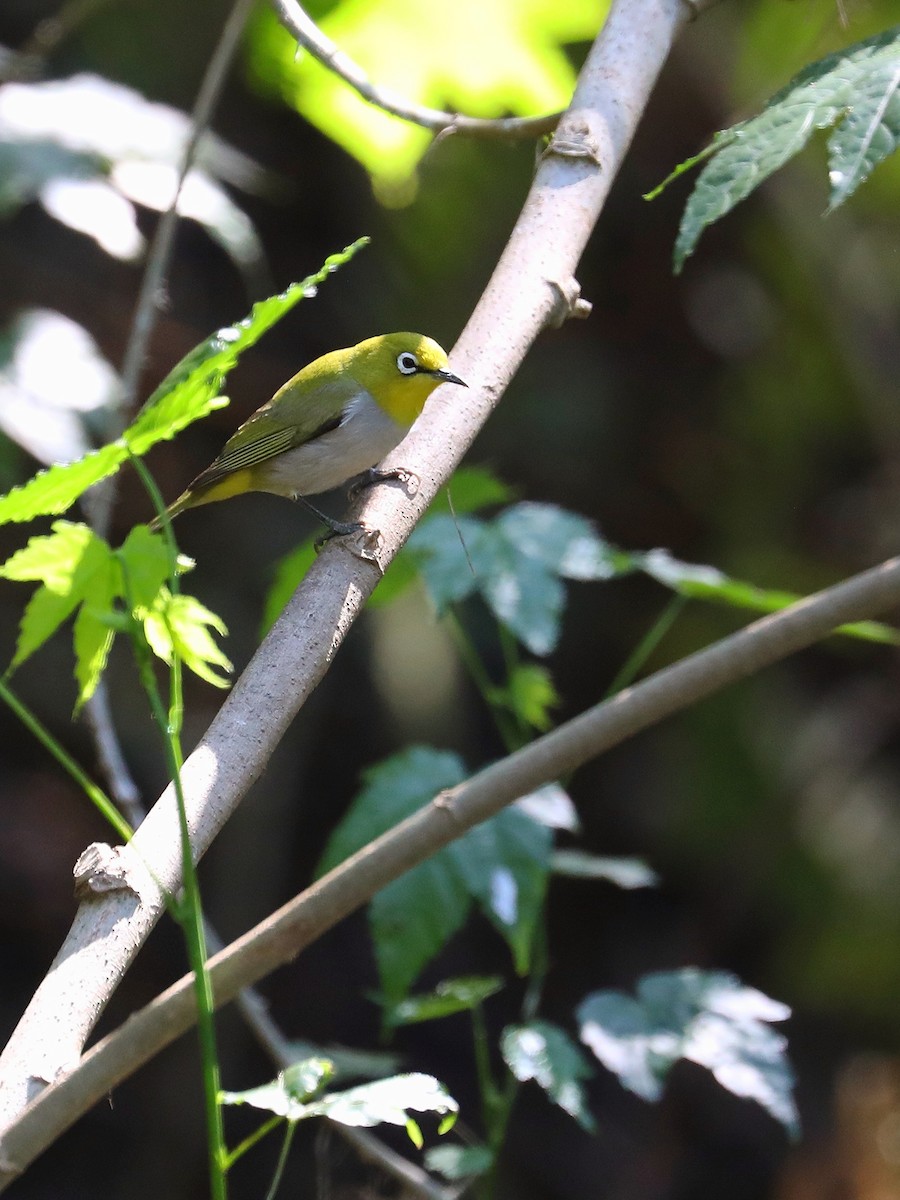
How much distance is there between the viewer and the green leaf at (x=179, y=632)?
127cm

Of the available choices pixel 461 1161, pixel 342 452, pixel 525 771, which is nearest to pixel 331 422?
pixel 342 452

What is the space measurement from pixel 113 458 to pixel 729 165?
91 cm

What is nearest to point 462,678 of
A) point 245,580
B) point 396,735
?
point 396,735

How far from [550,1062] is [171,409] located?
1.56 meters

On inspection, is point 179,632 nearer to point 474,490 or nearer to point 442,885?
point 442,885

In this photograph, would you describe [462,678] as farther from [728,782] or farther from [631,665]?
[631,665]

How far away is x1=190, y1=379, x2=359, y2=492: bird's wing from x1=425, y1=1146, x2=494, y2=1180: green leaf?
1640mm

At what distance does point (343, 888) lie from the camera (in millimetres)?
1607

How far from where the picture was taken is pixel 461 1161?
2324mm

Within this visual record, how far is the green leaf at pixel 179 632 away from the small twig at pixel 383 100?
127cm

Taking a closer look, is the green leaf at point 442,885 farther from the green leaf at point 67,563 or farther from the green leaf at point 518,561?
the green leaf at point 67,563

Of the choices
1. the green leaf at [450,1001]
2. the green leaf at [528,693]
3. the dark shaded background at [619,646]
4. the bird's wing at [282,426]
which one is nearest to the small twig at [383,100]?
the bird's wing at [282,426]

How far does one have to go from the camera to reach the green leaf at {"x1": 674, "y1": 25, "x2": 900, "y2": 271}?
1.58m

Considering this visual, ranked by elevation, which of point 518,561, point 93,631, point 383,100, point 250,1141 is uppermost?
point 383,100
